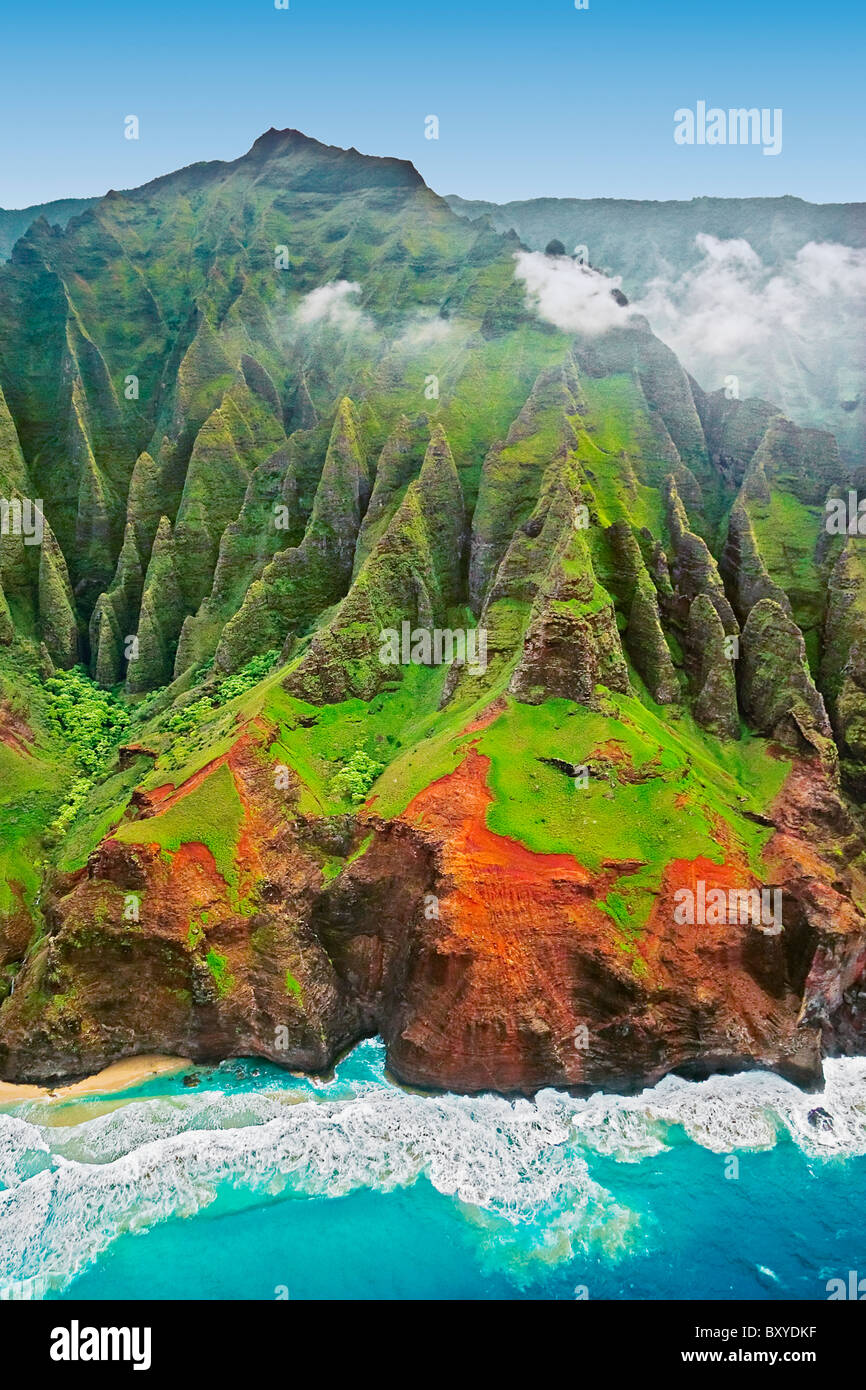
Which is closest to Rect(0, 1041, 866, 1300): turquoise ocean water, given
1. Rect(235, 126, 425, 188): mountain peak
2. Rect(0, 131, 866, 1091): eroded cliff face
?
Rect(0, 131, 866, 1091): eroded cliff face

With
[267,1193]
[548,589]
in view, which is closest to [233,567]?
[548,589]

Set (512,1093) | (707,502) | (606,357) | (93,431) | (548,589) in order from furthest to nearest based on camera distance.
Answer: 1. (93,431)
2. (606,357)
3. (707,502)
4. (548,589)
5. (512,1093)

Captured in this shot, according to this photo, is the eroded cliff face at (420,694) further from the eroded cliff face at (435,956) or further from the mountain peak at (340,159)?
the mountain peak at (340,159)

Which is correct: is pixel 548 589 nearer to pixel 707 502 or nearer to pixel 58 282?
pixel 707 502

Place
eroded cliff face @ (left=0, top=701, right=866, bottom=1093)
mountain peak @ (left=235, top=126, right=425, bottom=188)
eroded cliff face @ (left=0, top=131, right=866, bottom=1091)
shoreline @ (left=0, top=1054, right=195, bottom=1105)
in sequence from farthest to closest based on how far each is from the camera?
mountain peak @ (left=235, top=126, right=425, bottom=188)
eroded cliff face @ (left=0, top=131, right=866, bottom=1091)
shoreline @ (left=0, top=1054, right=195, bottom=1105)
eroded cliff face @ (left=0, top=701, right=866, bottom=1093)

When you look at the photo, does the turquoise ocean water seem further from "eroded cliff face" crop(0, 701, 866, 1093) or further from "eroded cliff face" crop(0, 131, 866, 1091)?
"eroded cliff face" crop(0, 131, 866, 1091)

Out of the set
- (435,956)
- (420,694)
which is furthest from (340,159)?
(435,956)
